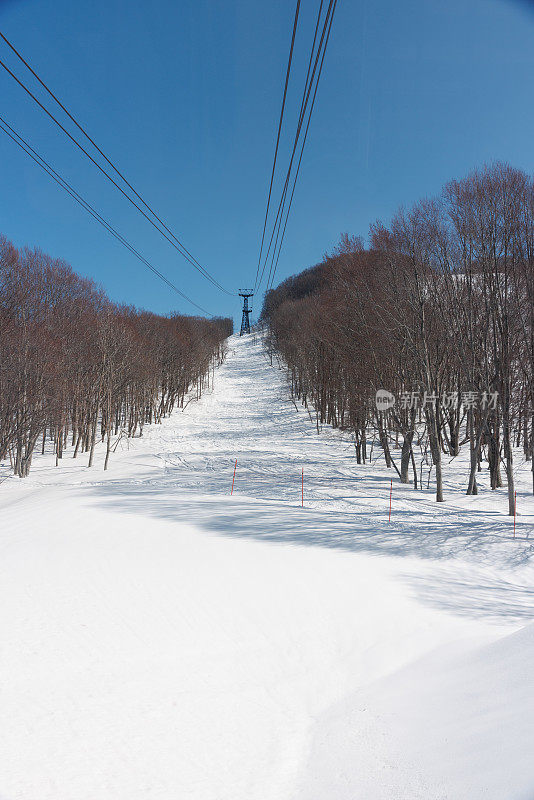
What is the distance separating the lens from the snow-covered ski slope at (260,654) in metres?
3.52

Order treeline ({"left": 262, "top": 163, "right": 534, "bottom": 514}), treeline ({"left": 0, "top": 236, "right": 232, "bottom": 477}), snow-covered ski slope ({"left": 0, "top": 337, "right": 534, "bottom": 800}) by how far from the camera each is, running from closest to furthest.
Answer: snow-covered ski slope ({"left": 0, "top": 337, "right": 534, "bottom": 800}) < treeline ({"left": 262, "top": 163, "right": 534, "bottom": 514}) < treeline ({"left": 0, "top": 236, "right": 232, "bottom": 477})

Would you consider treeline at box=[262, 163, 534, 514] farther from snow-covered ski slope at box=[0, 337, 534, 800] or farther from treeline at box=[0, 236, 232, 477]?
treeline at box=[0, 236, 232, 477]

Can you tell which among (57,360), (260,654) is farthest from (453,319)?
(57,360)

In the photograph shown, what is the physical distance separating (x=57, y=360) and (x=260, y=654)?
2295 centimetres

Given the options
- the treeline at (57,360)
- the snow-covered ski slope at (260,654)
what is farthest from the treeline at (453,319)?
the treeline at (57,360)

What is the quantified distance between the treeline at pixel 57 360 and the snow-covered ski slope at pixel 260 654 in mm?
10542

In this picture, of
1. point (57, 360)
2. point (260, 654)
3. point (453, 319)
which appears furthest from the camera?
point (57, 360)

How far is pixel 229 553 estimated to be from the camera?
8.97m

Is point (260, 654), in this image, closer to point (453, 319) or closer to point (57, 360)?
point (453, 319)

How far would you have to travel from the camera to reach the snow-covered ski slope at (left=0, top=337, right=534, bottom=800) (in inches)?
139

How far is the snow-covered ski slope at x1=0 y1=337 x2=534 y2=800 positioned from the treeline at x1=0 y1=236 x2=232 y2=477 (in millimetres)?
10542

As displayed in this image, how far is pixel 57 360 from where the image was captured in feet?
77.8

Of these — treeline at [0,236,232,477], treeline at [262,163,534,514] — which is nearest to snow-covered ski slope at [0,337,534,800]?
treeline at [262,163,534,514]

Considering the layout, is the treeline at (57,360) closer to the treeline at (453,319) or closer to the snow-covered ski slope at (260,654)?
the snow-covered ski slope at (260,654)
